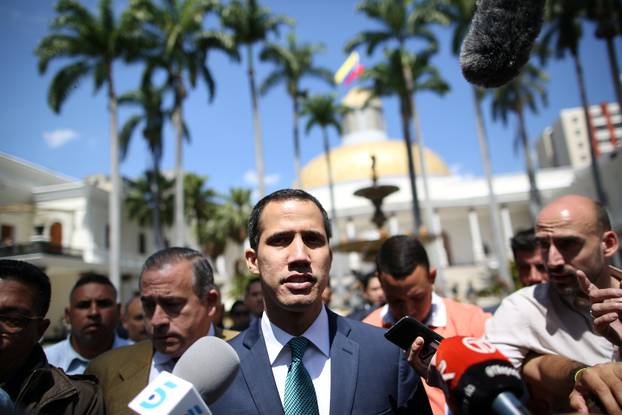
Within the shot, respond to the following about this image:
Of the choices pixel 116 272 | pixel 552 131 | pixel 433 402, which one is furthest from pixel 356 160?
pixel 552 131

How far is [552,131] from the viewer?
97750mm

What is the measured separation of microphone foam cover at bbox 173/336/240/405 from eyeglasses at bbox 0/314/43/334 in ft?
3.92

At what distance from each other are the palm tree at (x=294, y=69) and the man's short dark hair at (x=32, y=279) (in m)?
25.8

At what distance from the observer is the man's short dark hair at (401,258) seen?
3318mm

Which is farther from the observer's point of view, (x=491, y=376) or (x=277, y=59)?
(x=277, y=59)

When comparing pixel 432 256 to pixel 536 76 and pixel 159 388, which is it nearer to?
pixel 536 76

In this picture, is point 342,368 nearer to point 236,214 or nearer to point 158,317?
point 158,317

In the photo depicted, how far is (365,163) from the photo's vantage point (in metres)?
55.3

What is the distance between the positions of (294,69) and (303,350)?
93.5ft

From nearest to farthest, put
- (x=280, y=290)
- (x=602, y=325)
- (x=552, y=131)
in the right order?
(x=602, y=325), (x=280, y=290), (x=552, y=131)

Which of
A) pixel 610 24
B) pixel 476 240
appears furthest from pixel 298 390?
pixel 476 240

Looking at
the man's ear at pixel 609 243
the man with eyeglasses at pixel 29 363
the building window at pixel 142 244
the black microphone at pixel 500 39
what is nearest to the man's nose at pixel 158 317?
the man with eyeglasses at pixel 29 363

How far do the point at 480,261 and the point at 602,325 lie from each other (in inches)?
1702

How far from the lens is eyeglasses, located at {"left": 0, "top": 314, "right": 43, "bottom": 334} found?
7.08ft
